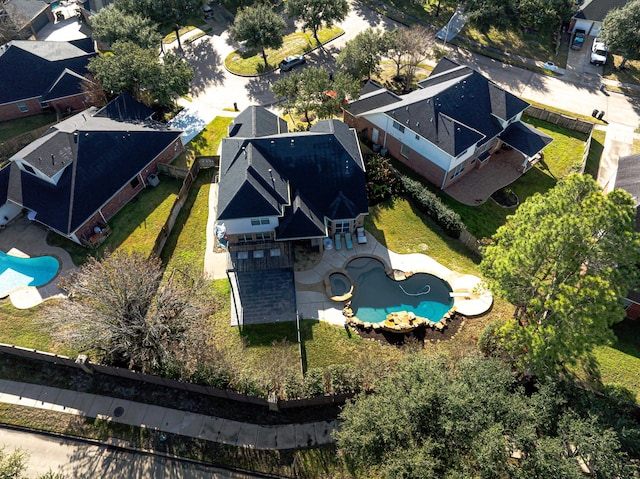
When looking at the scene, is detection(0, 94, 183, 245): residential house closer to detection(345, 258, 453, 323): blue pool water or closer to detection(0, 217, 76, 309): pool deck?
detection(0, 217, 76, 309): pool deck

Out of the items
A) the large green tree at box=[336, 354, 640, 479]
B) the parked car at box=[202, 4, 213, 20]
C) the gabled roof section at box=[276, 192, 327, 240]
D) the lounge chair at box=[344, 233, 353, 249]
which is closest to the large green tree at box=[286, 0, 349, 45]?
the parked car at box=[202, 4, 213, 20]

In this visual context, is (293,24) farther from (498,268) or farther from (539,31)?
(498,268)

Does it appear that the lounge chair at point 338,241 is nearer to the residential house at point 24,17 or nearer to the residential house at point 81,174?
the residential house at point 81,174

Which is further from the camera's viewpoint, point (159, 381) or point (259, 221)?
point (259, 221)

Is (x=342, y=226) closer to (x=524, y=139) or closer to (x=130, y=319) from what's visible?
(x=130, y=319)

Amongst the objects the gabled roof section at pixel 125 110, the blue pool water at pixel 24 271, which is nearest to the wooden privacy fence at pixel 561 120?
the gabled roof section at pixel 125 110

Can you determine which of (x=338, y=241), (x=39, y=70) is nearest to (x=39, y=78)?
(x=39, y=70)

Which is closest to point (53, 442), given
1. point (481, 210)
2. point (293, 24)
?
point (481, 210)
